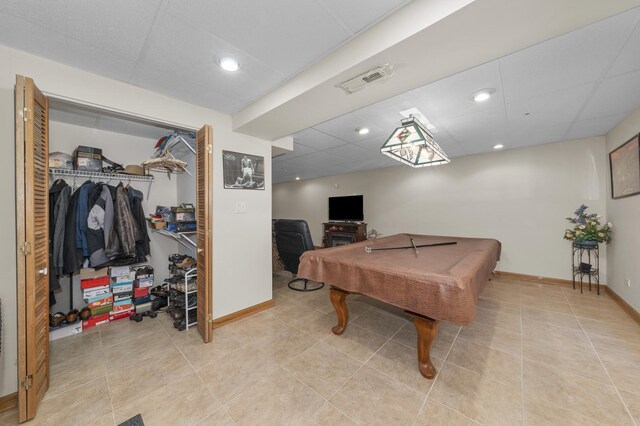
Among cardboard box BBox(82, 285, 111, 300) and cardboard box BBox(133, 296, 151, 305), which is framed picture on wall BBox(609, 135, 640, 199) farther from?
cardboard box BBox(82, 285, 111, 300)

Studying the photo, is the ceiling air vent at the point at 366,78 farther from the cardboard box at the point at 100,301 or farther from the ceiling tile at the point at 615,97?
the cardboard box at the point at 100,301

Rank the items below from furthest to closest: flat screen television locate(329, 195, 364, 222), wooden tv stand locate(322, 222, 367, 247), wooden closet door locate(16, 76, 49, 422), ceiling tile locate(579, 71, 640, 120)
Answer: flat screen television locate(329, 195, 364, 222) → wooden tv stand locate(322, 222, 367, 247) → ceiling tile locate(579, 71, 640, 120) → wooden closet door locate(16, 76, 49, 422)

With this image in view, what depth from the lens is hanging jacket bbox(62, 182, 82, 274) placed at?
2334mm

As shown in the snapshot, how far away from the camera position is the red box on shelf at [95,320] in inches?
101

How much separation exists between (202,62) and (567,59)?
281 cm

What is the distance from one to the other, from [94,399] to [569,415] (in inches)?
124

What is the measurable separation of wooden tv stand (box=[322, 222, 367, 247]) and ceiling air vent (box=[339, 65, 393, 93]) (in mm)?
4701

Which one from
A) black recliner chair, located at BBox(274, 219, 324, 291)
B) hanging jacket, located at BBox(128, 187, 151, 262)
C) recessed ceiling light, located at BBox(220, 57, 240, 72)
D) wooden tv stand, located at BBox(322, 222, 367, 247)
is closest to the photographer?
recessed ceiling light, located at BBox(220, 57, 240, 72)

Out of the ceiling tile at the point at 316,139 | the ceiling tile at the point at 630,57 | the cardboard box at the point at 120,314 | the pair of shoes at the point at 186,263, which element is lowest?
the cardboard box at the point at 120,314

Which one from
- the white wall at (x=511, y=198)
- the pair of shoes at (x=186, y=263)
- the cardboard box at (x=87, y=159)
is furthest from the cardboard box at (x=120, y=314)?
the white wall at (x=511, y=198)

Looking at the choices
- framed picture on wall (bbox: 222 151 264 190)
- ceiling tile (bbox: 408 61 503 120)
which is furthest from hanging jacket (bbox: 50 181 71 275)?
ceiling tile (bbox: 408 61 503 120)

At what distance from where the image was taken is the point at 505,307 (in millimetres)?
2998

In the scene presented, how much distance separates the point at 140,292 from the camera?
295 centimetres

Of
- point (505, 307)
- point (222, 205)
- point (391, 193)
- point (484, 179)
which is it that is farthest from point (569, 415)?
point (391, 193)
